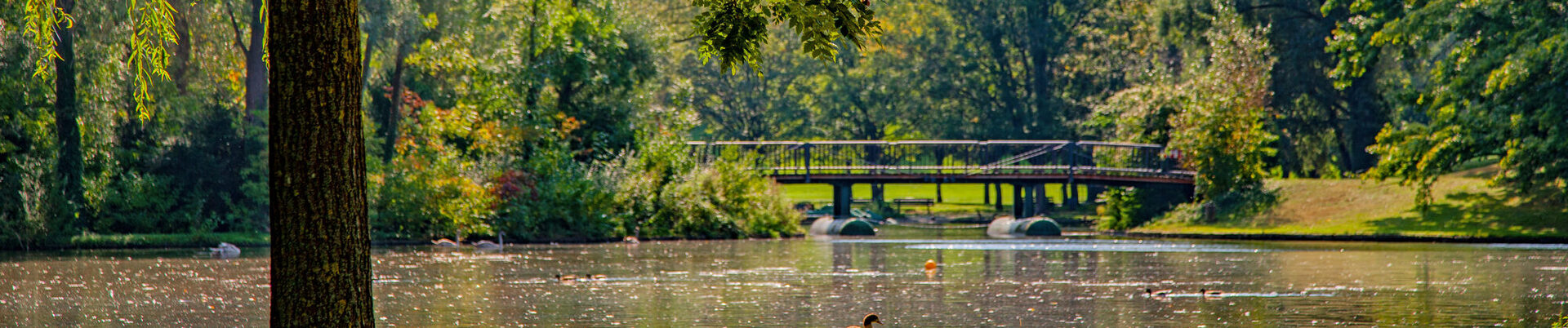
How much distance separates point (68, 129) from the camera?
1419 inches

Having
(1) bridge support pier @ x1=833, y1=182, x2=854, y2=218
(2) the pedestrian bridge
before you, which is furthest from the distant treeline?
(1) bridge support pier @ x1=833, y1=182, x2=854, y2=218

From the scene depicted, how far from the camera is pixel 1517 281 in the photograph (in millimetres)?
23859

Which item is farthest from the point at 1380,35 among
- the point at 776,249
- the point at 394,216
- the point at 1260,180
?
the point at 394,216

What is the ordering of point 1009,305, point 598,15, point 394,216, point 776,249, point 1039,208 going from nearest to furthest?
point 1009,305 < point 776,249 < point 394,216 < point 598,15 < point 1039,208

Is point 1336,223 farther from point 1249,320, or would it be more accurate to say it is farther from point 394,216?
point 1249,320

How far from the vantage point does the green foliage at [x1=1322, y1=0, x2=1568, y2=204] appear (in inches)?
1438

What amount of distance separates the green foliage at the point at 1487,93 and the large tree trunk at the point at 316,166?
32410mm

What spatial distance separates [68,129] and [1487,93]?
3079 centimetres

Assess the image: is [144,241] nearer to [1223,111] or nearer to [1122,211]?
[1122,211]

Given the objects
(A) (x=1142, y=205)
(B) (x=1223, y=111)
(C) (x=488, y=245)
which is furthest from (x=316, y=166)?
(A) (x=1142, y=205)

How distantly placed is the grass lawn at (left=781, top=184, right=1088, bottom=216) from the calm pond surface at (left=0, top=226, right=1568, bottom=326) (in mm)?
38041

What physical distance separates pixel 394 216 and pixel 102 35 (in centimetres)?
772

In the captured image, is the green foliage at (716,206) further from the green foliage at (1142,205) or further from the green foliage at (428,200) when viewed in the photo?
the green foliage at (1142,205)

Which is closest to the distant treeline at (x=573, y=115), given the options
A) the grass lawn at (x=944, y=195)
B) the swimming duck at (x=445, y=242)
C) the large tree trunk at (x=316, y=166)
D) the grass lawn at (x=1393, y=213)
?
the swimming duck at (x=445, y=242)
